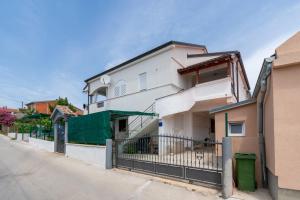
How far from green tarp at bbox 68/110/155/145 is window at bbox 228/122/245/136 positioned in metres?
6.06

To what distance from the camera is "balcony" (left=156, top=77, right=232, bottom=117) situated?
1292 cm

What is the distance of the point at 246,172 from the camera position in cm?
702

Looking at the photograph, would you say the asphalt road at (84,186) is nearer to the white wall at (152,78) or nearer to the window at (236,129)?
the window at (236,129)

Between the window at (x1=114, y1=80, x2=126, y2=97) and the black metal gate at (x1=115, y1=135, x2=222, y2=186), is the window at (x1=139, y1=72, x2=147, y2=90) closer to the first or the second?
the window at (x1=114, y1=80, x2=126, y2=97)

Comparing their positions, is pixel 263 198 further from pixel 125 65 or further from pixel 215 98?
pixel 125 65

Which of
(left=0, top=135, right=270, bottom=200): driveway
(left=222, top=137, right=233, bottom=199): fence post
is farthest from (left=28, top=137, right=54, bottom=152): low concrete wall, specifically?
(left=222, top=137, right=233, bottom=199): fence post

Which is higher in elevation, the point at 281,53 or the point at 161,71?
the point at 161,71

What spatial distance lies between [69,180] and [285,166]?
25.1 feet

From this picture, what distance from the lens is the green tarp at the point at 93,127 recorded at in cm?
1158

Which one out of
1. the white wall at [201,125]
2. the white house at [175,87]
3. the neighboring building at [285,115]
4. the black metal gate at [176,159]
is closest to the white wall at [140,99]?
the white house at [175,87]

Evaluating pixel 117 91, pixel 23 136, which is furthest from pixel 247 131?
pixel 23 136

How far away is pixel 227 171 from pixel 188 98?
7.33 meters

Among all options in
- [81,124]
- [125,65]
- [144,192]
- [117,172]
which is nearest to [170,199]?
[144,192]

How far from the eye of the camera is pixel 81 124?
14258mm
